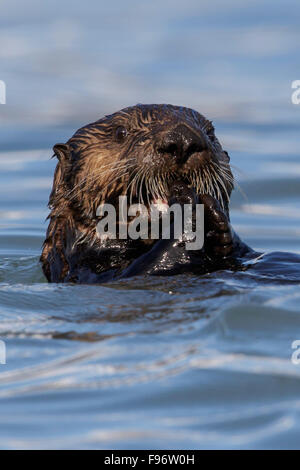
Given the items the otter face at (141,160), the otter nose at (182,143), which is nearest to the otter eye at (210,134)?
the otter face at (141,160)

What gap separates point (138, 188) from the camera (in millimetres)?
5410

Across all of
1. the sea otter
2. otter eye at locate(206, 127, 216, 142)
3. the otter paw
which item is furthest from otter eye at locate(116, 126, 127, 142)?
the otter paw

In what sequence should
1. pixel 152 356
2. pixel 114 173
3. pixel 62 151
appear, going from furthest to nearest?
1. pixel 62 151
2. pixel 114 173
3. pixel 152 356

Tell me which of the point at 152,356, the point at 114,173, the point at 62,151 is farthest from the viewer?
the point at 62,151

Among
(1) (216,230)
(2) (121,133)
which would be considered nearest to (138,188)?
(2) (121,133)

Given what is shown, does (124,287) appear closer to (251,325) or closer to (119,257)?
(119,257)

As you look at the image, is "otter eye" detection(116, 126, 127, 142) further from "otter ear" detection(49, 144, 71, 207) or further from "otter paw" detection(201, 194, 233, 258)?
"otter paw" detection(201, 194, 233, 258)

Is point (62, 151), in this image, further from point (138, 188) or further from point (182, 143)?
point (182, 143)

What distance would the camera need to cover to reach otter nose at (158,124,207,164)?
5.10m

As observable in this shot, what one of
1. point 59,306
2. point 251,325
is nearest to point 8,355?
point 59,306

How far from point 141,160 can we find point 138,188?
0.69ft

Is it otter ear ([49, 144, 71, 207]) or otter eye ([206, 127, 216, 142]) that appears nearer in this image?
Answer: otter eye ([206, 127, 216, 142])

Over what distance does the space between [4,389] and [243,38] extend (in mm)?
9936

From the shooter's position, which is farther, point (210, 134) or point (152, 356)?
point (210, 134)
